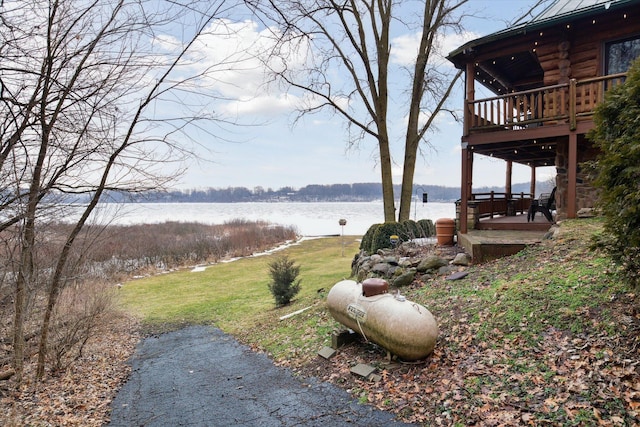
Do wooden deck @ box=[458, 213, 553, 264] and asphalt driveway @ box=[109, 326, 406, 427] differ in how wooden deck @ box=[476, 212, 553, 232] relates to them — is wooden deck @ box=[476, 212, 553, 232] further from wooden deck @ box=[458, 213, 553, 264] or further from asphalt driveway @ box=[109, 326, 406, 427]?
asphalt driveway @ box=[109, 326, 406, 427]

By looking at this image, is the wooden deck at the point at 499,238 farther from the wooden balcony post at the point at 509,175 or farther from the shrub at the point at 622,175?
the shrub at the point at 622,175

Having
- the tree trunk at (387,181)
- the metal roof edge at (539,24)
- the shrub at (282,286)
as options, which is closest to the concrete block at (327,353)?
the shrub at (282,286)

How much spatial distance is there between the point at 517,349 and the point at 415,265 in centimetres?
482

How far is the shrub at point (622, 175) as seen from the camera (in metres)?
3.66

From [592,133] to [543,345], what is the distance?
8.50 feet

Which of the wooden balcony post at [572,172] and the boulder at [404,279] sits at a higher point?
the wooden balcony post at [572,172]

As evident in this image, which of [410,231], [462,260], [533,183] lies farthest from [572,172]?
[533,183]

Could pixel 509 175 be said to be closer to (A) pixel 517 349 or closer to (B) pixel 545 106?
(B) pixel 545 106

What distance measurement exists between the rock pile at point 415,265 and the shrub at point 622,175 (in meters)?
4.36

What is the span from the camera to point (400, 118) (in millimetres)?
17422

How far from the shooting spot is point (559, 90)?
9.07 metres

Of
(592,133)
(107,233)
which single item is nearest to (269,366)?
(107,233)

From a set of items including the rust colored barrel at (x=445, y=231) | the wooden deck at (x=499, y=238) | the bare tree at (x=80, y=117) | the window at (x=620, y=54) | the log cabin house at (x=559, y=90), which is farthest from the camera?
the rust colored barrel at (x=445, y=231)

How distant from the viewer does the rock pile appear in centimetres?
859
